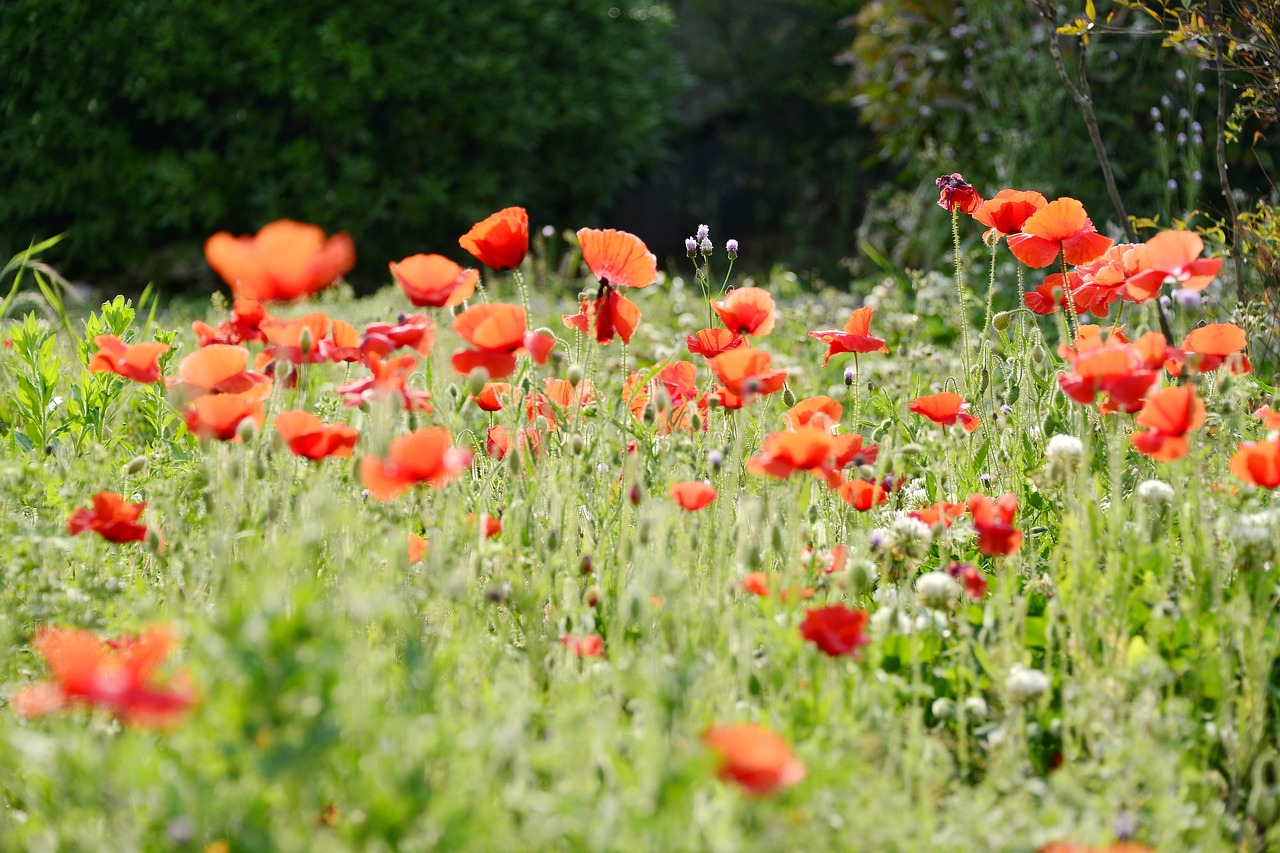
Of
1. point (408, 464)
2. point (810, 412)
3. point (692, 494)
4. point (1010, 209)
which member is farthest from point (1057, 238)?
point (408, 464)

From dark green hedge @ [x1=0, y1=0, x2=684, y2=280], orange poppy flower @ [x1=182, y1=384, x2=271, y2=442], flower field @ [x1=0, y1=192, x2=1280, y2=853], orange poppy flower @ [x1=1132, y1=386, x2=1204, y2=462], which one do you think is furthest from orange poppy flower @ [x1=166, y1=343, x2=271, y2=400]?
dark green hedge @ [x1=0, y1=0, x2=684, y2=280]

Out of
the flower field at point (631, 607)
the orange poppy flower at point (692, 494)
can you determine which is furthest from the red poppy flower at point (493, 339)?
the orange poppy flower at point (692, 494)

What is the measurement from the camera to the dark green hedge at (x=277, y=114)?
290 inches

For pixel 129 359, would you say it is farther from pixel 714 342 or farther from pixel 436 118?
pixel 436 118

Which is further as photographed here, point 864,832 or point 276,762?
point 864,832

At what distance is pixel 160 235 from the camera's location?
818 cm

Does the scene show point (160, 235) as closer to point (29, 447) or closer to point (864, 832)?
point (29, 447)

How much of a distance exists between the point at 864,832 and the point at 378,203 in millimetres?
6869

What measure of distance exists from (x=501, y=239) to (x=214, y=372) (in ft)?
1.72

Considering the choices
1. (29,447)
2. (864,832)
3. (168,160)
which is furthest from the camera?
(168,160)

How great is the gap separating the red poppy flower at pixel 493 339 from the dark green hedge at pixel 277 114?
5.93 m

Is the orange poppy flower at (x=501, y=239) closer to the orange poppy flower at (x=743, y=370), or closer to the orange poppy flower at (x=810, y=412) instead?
the orange poppy flower at (x=743, y=370)

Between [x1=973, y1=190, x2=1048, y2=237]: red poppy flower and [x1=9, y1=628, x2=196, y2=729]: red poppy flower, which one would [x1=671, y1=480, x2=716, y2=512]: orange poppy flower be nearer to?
[x1=9, y1=628, x2=196, y2=729]: red poppy flower

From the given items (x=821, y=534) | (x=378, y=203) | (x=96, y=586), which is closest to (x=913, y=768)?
(x=821, y=534)
